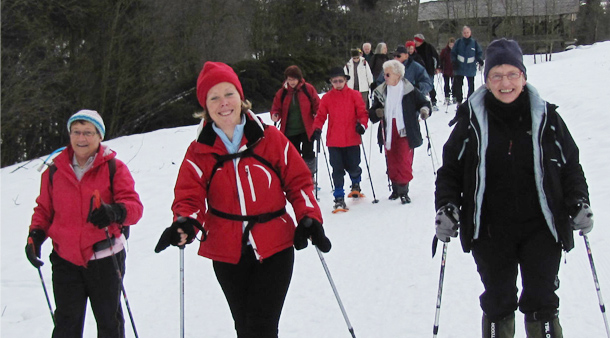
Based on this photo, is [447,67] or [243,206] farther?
[447,67]

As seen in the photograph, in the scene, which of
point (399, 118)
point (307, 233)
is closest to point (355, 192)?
point (399, 118)

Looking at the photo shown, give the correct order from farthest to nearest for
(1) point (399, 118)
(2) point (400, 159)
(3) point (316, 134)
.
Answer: (3) point (316, 134) < (2) point (400, 159) < (1) point (399, 118)

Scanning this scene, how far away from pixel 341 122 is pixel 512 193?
4.90 meters

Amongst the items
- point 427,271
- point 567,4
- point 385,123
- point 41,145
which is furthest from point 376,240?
point 567,4

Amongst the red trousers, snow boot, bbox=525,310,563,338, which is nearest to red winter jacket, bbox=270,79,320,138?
the red trousers

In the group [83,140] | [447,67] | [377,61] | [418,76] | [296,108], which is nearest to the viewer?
[83,140]

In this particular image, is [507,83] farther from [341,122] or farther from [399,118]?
[341,122]

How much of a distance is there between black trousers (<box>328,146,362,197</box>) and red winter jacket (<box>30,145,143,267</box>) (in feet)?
14.6

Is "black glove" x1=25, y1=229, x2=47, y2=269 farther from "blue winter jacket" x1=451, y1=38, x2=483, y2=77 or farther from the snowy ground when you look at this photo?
"blue winter jacket" x1=451, y1=38, x2=483, y2=77

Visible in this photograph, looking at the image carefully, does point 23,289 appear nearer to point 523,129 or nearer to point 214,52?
point 523,129

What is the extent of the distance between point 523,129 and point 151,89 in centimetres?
1795

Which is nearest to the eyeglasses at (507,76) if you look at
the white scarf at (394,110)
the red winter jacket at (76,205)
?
the red winter jacket at (76,205)

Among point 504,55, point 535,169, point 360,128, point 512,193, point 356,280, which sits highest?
point 504,55

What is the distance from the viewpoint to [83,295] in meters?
3.48
